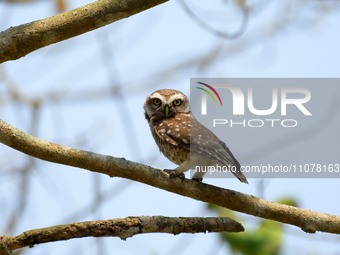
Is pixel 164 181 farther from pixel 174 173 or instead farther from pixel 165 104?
pixel 165 104

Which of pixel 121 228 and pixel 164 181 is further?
pixel 164 181

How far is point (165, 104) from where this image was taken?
4863 millimetres

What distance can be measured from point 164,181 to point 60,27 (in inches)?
33.4

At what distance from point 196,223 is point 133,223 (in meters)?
0.32

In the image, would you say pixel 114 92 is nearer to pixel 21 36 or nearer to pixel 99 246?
pixel 99 246

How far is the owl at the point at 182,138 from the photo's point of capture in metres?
3.96

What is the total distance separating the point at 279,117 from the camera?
5.09 metres

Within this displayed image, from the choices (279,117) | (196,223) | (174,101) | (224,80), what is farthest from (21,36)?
(224,80)

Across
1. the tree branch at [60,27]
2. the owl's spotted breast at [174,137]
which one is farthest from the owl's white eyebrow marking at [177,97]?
the tree branch at [60,27]

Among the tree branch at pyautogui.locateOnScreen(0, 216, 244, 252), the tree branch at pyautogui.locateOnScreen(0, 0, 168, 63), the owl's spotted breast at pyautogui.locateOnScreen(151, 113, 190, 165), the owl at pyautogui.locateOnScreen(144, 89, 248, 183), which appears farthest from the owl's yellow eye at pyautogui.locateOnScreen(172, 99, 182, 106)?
the tree branch at pyautogui.locateOnScreen(0, 0, 168, 63)

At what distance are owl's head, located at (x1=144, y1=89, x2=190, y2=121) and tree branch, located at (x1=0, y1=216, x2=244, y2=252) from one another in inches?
57.5

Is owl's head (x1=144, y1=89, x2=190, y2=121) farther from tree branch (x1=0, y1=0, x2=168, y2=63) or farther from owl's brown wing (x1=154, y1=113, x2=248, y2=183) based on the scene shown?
Answer: tree branch (x1=0, y1=0, x2=168, y2=63)

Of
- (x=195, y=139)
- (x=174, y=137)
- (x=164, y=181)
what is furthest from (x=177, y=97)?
(x=164, y=181)

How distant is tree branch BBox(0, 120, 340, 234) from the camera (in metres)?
3.15
